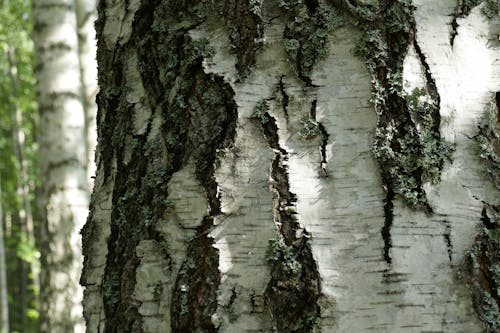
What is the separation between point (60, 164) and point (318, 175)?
14.2 ft

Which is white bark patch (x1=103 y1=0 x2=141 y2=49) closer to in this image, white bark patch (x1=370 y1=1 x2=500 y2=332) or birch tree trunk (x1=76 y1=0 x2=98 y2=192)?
white bark patch (x1=370 y1=1 x2=500 y2=332)

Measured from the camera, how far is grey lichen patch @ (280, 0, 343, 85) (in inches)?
38.6

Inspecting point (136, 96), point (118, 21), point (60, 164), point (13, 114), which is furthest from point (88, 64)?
point (13, 114)

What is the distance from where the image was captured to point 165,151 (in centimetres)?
104

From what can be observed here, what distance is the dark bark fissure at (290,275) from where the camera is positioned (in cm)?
89

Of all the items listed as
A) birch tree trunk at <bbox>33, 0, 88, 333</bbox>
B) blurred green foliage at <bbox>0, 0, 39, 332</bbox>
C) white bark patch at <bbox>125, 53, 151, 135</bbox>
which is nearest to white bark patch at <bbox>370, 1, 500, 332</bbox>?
white bark patch at <bbox>125, 53, 151, 135</bbox>

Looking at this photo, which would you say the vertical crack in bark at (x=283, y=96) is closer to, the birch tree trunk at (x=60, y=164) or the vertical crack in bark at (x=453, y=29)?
the vertical crack in bark at (x=453, y=29)

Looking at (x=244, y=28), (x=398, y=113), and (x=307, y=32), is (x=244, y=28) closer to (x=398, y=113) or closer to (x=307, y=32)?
(x=307, y=32)

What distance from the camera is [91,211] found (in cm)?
121

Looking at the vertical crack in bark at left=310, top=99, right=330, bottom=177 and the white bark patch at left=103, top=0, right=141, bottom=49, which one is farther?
the white bark patch at left=103, top=0, right=141, bottom=49

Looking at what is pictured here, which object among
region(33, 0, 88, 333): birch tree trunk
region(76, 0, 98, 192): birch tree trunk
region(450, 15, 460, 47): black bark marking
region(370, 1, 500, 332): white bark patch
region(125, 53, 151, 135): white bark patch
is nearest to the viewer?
region(370, 1, 500, 332): white bark patch

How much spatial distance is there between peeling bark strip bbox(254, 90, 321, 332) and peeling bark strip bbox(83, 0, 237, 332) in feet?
0.32

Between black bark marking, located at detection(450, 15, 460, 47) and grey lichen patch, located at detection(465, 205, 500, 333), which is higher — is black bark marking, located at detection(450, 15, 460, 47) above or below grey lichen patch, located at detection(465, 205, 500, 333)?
Answer: above

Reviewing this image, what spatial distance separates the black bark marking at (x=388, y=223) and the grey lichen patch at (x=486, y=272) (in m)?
0.12
